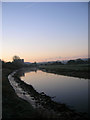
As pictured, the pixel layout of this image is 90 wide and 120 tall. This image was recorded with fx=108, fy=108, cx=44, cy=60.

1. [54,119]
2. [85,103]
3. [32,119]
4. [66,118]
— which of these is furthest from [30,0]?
[85,103]

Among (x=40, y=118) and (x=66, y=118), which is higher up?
(x=40, y=118)

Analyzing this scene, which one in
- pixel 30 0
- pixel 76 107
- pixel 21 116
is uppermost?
Answer: pixel 30 0

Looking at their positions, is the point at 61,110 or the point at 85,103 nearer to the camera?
the point at 61,110

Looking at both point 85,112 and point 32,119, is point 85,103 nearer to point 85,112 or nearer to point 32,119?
point 85,112

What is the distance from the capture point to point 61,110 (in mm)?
9000

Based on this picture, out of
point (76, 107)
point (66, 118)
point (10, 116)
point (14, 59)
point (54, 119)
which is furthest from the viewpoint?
point (14, 59)

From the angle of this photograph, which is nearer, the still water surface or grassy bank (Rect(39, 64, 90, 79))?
the still water surface

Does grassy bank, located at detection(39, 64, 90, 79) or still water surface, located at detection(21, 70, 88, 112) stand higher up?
grassy bank, located at detection(39, 64, 90, 79)

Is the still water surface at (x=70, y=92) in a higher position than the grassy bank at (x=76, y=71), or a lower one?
lower

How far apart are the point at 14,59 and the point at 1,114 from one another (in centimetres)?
11666

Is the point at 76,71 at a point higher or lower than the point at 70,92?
higher

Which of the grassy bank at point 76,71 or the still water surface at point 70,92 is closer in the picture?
the still water surface at point 70,92

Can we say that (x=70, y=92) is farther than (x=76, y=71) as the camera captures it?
No

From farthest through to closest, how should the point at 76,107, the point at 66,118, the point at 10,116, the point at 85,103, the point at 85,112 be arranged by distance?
the point at 85,103 → the point at 76,107 → the point at 85,112 → the point at 66,118 → the point at 10,116
